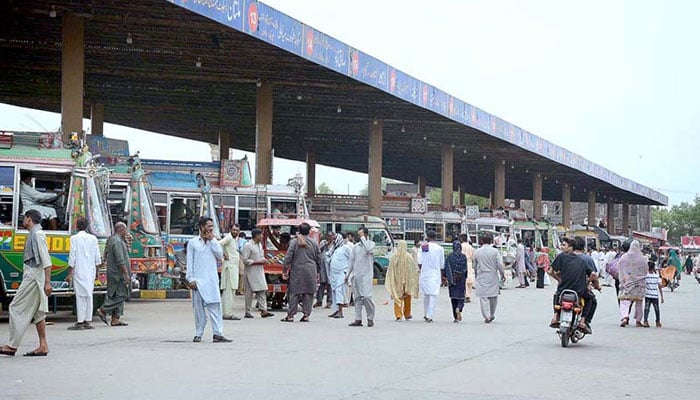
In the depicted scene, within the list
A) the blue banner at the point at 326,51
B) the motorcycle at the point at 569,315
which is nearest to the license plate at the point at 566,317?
the motorcycle at the point at 569,315

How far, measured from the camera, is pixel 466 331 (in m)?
16.1

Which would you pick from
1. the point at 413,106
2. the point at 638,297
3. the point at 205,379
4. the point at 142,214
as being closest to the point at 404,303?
the point at 638,297

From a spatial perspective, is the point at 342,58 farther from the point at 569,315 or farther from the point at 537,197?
the point at 537,197

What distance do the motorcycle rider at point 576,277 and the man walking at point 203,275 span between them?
15.7ft

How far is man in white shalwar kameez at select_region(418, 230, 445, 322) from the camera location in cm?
1828

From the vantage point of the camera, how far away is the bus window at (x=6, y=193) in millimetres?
15969

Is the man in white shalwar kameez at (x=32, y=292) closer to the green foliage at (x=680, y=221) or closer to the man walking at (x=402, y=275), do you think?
the man walking at (x=402, y=275)

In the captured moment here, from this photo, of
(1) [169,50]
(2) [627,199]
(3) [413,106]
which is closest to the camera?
(1) [169,50]

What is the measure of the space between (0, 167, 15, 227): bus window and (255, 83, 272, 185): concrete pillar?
59.0 ft

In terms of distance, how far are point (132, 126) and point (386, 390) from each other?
42.7 metres

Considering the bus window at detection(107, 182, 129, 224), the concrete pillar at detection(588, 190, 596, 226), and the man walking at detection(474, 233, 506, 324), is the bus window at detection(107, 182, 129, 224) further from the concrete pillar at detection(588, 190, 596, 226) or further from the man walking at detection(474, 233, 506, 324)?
the concrete pillar at detection(588, 190, 596, 226)

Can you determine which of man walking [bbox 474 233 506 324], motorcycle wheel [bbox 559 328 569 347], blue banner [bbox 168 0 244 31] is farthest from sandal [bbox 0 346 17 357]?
blue banner [bbox 168 0 244 31]

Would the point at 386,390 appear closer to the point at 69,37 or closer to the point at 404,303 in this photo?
the point at 404,303

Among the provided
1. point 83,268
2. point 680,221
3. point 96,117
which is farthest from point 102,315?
point 680,221
